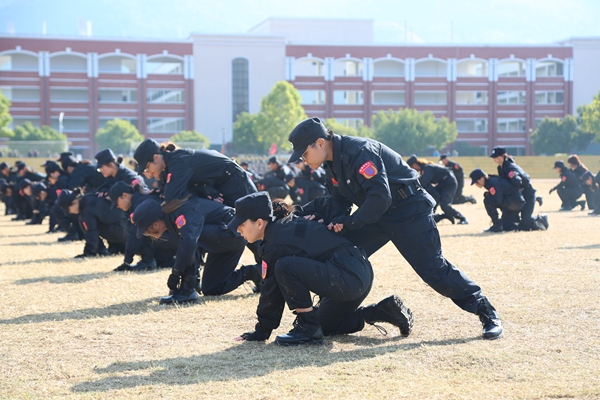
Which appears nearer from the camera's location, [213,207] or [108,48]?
[213,207]

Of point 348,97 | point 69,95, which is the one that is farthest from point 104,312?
point 348,97

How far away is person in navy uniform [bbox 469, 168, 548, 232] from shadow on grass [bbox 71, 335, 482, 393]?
382 inches

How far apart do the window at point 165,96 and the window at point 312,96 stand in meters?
13.9

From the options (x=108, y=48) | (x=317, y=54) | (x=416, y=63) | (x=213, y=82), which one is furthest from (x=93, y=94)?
(x=416, y=63)

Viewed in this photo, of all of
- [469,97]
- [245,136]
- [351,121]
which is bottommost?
[245,136]

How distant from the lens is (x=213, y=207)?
8.54 m

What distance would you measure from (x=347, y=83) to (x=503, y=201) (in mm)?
75417

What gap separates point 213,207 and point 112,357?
295cm

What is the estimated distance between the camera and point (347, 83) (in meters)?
89.4

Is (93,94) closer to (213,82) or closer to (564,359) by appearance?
(213,82)

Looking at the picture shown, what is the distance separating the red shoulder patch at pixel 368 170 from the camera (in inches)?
223

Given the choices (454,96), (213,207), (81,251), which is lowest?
(81,251)

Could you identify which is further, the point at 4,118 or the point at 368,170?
the point at 4,118

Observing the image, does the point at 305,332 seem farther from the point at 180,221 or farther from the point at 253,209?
the point at 180,221
